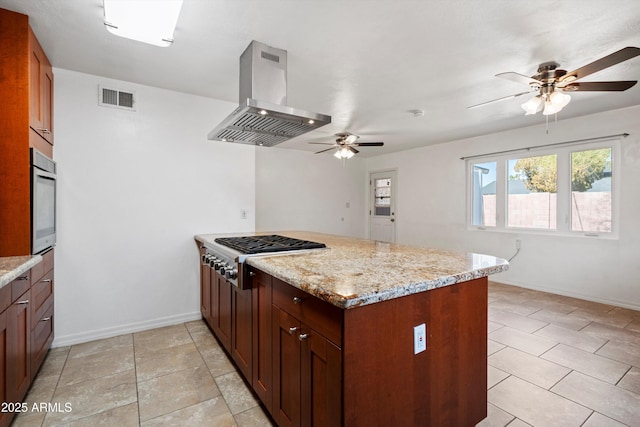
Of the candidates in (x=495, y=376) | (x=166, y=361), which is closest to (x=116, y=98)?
(x=166, y=361)

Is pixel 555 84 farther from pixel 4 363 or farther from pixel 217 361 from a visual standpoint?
pixel 4 363

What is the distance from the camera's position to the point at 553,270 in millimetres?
4121

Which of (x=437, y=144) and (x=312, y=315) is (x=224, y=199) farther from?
(x=437, y=144)

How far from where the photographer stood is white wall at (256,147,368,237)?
18.8 ft

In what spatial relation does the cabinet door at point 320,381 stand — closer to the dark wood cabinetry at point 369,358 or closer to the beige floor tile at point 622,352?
the dark wood cabinetry at point 369,358

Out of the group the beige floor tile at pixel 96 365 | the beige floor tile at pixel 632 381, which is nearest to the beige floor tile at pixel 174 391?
the beige floor tile at pixel 96 365

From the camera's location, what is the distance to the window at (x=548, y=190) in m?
3.72

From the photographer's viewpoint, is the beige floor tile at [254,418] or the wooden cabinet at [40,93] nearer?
the beige floor tile at [254,418]

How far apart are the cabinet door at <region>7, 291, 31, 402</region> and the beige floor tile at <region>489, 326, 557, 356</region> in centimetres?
339

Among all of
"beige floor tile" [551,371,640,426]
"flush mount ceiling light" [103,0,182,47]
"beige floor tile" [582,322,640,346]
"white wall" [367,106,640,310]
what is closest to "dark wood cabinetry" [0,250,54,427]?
"flush mount ceiling light" [103,0,182,47]

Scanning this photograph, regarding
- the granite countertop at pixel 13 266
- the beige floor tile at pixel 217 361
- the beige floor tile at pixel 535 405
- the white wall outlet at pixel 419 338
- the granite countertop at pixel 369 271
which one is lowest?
the beige floor tile at pixel 535 405

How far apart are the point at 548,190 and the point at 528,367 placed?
2910mm

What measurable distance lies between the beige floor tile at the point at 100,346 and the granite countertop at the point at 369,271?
1.76 metres

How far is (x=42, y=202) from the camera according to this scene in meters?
2.06
